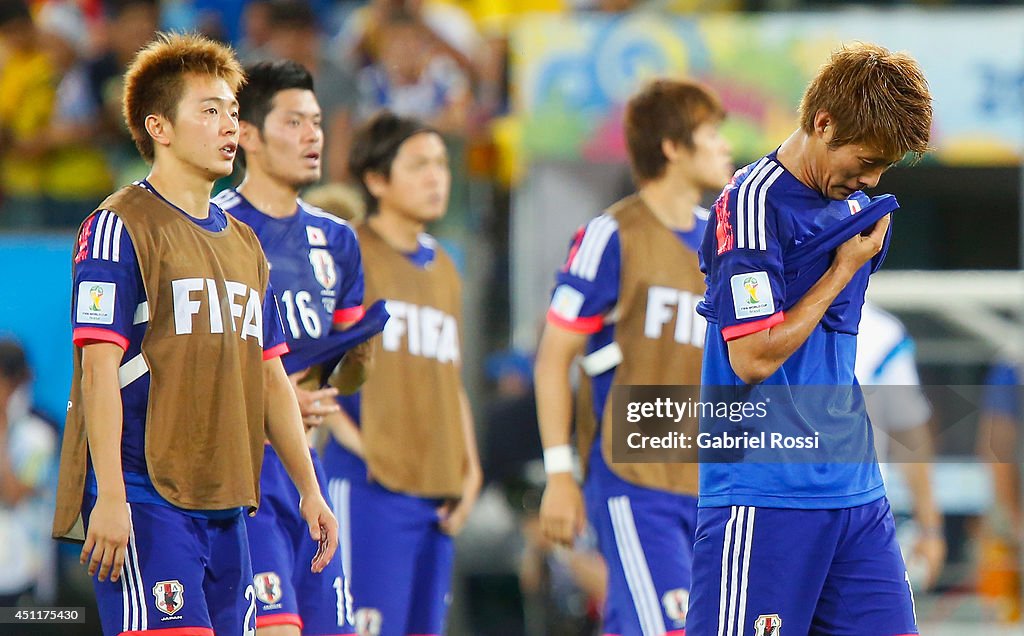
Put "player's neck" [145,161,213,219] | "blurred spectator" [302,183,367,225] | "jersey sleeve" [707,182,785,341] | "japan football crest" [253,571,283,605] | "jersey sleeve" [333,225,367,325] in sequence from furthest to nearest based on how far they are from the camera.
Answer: "blurred spectator" [302,183,367,225] → "jersey sleeve" [333,225,367,325] → "japan football crest" [253,571,283,605] → "player's neck" [145,161,213,219] → "jersey sleeve" [707,182,785,341]

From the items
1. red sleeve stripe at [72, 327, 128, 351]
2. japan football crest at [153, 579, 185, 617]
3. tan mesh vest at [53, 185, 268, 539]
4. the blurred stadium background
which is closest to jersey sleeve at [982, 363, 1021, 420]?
the blurred stadium background

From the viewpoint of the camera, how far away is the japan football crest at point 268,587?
5.77m

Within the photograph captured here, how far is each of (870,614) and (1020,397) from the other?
653 cm

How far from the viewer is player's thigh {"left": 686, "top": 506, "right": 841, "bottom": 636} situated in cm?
469

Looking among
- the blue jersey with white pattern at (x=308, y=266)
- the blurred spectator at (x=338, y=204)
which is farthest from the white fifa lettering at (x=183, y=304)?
the blurred spectator at (x=338, y=204)

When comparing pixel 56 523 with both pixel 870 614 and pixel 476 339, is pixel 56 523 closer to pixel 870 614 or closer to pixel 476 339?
pixel 870 614

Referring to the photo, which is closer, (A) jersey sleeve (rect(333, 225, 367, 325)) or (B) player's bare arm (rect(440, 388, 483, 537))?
(A) jersey sleeve (rect(333, 225, 367, 325))

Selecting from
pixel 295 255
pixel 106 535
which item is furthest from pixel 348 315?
pixel 106 535

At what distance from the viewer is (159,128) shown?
16.6ft

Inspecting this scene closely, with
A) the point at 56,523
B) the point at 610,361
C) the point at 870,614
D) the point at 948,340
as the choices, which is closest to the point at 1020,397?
the point at 948,340

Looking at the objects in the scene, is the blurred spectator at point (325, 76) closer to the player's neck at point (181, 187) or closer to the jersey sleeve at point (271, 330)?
the jersey sleeve at point (271, 330)

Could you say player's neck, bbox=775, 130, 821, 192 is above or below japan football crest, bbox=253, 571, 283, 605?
above

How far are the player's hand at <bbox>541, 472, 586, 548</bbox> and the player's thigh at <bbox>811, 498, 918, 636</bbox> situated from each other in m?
1.80

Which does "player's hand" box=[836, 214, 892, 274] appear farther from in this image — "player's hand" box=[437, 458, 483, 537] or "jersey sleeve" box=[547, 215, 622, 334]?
"player's hand" box=[437, 458, 483, 537]
